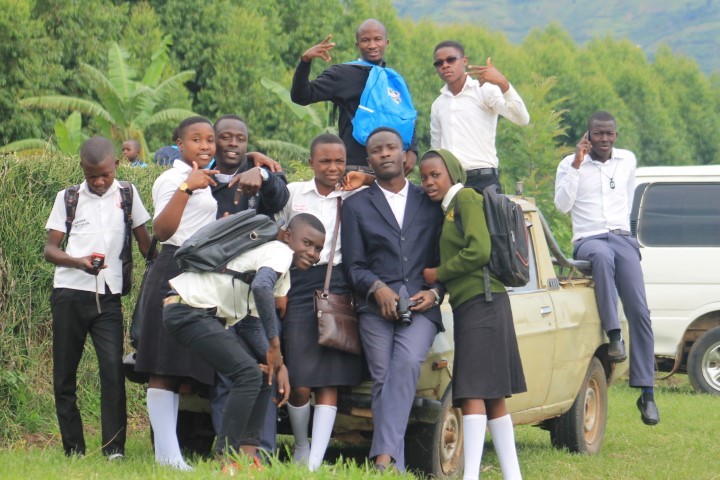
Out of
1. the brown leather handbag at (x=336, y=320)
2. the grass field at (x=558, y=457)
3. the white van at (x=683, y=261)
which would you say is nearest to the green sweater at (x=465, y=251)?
the brown leather handbag at (x=336, y=320)

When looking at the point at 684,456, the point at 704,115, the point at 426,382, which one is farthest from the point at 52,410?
the point at 704,115

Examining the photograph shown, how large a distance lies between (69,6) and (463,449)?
24.4 m

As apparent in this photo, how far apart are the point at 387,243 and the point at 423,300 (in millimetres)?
426

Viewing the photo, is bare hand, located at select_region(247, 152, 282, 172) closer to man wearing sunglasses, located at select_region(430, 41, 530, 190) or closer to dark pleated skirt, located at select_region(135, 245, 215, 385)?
dark pleated skirt, located at select_region(135, 245, 215, 385)

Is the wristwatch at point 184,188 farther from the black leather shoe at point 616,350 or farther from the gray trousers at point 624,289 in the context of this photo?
the black leather shoe at point 616,350

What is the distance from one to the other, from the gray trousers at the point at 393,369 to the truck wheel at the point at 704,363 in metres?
7.84

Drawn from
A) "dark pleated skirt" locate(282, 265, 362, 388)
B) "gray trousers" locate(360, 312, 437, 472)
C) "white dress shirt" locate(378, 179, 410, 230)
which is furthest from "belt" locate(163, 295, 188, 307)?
"white dress shirt" locate(378, 179, 410, 230)

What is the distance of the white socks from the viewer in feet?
24.9

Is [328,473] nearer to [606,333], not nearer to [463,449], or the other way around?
[463,449]

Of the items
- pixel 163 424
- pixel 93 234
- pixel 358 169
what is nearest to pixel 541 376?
pixel 358 169

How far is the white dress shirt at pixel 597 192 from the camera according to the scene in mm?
10133

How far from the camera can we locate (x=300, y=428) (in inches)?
298

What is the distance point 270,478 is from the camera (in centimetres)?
634

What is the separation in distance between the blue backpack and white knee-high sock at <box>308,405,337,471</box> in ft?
6.49
